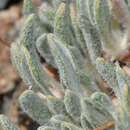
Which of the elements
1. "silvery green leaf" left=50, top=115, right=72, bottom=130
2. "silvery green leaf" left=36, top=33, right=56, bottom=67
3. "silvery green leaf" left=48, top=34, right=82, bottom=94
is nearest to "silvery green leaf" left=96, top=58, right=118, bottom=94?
"silvery green leaf" left=48, top=34, right=82, bottom=94

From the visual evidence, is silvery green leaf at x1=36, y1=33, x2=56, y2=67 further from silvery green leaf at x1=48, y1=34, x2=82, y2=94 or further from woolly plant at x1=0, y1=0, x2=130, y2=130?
silvery green leaf at x1=48, y1=34, x2=82, y2=94

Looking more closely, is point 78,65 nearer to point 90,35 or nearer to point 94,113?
point 90,35

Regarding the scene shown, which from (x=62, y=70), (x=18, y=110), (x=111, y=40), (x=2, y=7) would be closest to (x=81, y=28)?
(x=111, y=40)

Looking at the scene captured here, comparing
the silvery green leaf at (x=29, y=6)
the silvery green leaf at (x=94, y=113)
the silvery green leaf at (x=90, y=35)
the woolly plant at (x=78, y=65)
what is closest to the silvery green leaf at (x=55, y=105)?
the woolly plant at (x=78, y=65)

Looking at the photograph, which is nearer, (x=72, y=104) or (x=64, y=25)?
(x=72, y=104)

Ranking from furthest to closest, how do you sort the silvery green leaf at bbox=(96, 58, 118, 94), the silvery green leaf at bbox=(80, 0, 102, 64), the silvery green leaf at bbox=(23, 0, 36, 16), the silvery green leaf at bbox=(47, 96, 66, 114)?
the silvery green leaf at bbox=(23, 0, 36, 16)
the silvery green leaf at bbox=(80, 0, 102, 64)
the silvery green leaf at bbox=(47, 96, 66, 114)
the silvery green leaf at bbox=(96, 58, 118, 94)

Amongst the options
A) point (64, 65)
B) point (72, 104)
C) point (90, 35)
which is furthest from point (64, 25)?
point (72, 104)

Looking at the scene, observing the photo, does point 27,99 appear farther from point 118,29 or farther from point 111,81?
point 118,29

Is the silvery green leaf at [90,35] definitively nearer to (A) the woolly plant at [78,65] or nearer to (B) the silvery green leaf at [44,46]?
(A) the woolly plant at [78,65]
